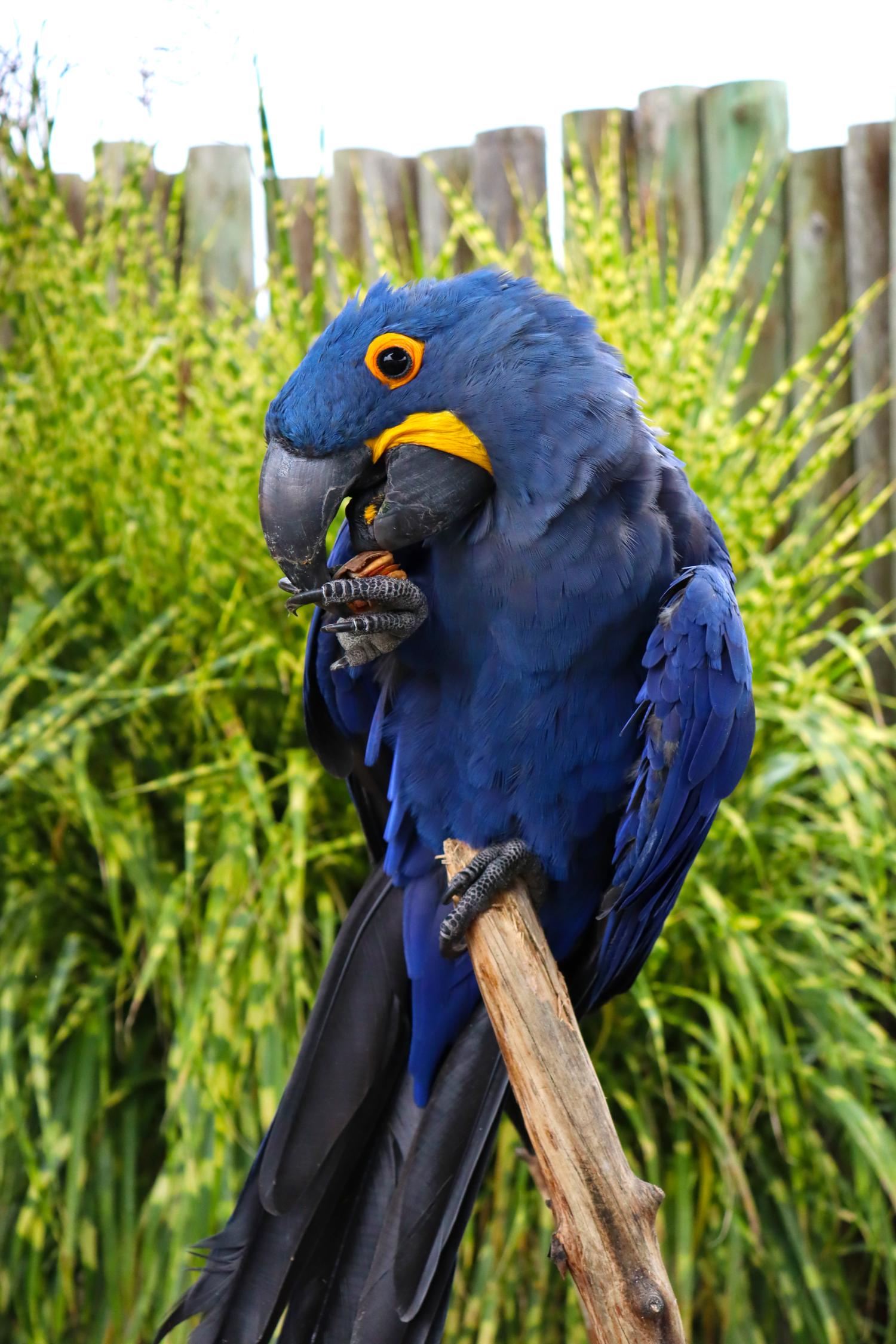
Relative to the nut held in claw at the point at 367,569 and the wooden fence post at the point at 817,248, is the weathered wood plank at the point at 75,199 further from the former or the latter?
the nut held in claw at the point at 367,569

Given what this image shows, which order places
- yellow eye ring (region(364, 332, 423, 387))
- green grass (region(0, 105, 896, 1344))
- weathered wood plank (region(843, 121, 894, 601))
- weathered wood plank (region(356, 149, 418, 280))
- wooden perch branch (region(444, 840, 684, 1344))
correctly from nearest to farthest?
wooden perch branch (region(444, 840, 684, 1344))
yellow eye ring (region(364, 332, 423, 387))
green grass (region(0, 105, 896, 1344))
weathered wood plank (region(843, 121, 894, 601))
weathered wood plank (region(356, 149, 418, 280))

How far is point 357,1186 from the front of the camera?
126 cm

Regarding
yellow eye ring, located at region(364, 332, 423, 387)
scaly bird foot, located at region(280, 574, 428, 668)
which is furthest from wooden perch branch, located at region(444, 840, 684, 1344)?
yellow eye ring, located at region(364, 332, 423, 387)

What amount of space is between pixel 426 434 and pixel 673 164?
162cm

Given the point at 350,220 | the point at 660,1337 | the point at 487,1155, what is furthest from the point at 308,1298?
the point at 350,220

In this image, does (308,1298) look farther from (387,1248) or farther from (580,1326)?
(580,1326)

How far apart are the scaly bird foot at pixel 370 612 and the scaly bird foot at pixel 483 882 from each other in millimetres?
224

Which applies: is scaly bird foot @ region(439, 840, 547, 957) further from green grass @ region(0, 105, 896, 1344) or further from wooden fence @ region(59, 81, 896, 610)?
wooden fence @ region(59, 81, 896, 610)

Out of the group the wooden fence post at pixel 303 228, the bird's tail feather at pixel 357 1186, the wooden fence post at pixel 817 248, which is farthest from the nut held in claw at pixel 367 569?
the wooden fence post at pixel 817 248

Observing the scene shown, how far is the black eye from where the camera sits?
42.2 inches

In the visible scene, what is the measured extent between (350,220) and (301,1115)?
1820mm

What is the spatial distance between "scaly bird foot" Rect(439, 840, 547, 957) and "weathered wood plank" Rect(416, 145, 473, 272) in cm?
156

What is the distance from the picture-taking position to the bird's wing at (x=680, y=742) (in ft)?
3.77

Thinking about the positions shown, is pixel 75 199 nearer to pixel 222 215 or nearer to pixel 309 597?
pixel 222 215
